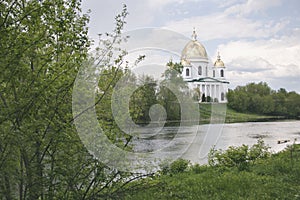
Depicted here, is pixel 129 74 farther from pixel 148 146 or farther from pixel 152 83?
pixel 148 146

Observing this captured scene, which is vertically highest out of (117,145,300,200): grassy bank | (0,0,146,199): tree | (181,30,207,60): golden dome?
(181,30,207,60): golden dome

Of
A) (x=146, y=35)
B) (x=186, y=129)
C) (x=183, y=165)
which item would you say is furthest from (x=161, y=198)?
(x=183, y=165)

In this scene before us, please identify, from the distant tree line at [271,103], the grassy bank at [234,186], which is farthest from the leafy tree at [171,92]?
the distant tree line at [271,103]

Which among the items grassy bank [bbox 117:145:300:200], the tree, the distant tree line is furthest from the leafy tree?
the distant tree line

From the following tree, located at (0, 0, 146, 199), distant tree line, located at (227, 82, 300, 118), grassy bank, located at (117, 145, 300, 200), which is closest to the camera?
tree, located at (0, 0, 146, 199)

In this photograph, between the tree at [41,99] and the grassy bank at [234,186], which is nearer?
the tree at [41,99]

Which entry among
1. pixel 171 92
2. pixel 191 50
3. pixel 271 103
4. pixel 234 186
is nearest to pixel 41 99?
pixel 171 92

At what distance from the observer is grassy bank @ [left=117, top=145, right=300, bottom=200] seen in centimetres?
577

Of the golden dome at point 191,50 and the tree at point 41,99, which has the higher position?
the golden dome at point 191,50

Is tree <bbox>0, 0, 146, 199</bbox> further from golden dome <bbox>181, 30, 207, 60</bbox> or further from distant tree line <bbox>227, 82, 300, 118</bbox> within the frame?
distant tree line <bbox>227, 82, 300, 118</bbox>

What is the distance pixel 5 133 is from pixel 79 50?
1205mm

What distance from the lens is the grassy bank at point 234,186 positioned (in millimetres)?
5774

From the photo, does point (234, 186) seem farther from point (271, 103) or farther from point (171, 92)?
point (271, 103)

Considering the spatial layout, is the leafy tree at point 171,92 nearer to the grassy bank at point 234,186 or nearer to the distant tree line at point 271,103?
the grassy bank at point 234,186
